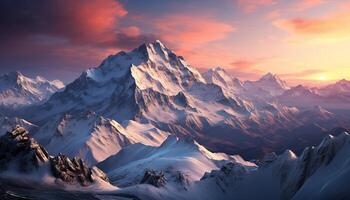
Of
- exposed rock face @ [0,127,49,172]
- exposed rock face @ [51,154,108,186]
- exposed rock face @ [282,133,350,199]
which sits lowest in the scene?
exposed rock face @ [282,133,350,199]

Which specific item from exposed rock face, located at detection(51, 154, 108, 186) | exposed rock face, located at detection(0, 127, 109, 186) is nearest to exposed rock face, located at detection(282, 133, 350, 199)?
exposed rock face, located at detection(51, 154, 108, 186)

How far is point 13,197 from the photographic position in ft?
409

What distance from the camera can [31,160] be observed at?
544 ft

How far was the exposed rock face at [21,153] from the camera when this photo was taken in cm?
16562

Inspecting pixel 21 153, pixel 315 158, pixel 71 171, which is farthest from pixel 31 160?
pixel 315 158

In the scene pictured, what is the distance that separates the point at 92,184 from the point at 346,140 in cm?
9929

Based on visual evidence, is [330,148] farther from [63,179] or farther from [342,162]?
[63,179]

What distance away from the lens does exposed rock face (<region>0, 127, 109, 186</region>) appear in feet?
544

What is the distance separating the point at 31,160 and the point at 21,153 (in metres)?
5.80

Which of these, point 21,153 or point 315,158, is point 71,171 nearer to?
point 21,153

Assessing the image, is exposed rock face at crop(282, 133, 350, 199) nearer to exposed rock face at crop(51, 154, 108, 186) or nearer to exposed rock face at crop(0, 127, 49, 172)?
exposed rock face at crop(51, 154, 108, 186)

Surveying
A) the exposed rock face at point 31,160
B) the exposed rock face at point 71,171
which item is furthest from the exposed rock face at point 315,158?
the exposed rock face at point 31,160

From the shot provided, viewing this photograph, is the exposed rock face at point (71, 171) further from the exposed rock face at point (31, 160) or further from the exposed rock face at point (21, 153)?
the exposed rock face at point (21, 153)

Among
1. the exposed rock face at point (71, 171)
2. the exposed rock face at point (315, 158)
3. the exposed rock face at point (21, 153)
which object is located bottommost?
the exposed rock face at point (315, 158)
